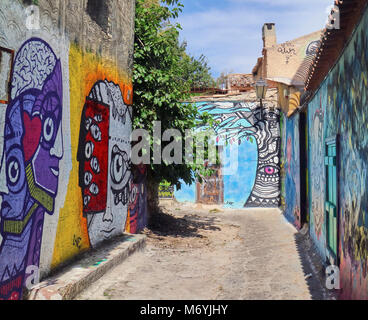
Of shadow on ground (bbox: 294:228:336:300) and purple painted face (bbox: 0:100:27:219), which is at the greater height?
purple painted face (bbox: 0:100:27:219)

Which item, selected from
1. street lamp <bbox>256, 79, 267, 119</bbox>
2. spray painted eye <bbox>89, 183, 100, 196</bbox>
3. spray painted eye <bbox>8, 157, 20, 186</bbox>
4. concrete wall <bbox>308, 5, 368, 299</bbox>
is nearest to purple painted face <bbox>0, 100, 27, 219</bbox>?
spray painted eye <bbox>8, 157, 20, 186</bbox>

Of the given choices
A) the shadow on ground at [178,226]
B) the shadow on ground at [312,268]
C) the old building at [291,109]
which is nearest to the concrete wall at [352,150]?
the shadow on ground at [312,268]

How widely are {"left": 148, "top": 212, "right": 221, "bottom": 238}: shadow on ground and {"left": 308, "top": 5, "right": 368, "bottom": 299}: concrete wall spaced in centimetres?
424

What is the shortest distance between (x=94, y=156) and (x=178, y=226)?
4216mm

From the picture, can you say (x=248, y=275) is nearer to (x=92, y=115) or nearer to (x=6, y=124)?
(x=92, y=115)

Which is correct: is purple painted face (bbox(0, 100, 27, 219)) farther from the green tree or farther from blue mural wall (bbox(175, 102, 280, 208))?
blue mural wall (bbox(175, 102, 280, 208))

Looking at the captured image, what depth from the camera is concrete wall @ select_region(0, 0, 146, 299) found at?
361cm

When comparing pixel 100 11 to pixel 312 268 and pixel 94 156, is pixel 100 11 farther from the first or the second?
pixel 312 268

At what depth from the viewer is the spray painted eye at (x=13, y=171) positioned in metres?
3.59

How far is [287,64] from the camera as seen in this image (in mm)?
15250

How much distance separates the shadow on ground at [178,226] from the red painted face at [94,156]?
114 inches

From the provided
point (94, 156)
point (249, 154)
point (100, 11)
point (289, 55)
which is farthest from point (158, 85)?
point (289, 55)
